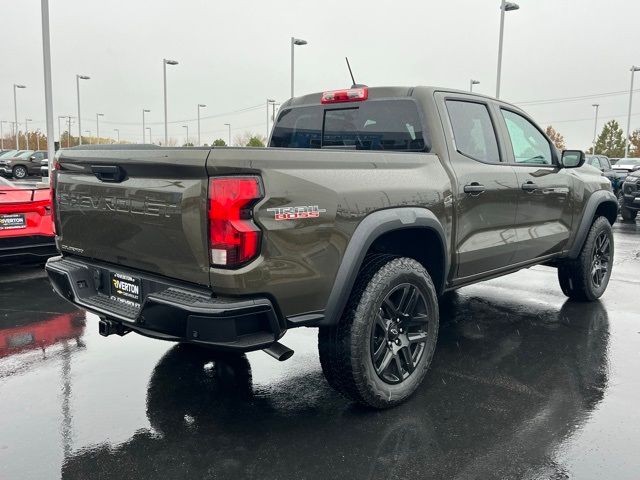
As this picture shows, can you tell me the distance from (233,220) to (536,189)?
2.99m

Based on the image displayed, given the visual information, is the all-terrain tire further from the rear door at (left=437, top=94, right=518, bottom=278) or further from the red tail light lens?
the red tail light lens

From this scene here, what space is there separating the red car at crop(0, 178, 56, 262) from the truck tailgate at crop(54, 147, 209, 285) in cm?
327

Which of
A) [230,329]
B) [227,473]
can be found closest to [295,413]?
[227,473]

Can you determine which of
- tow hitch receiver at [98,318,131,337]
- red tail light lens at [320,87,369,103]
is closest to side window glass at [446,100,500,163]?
red tail light lens at [320,87,369,103]

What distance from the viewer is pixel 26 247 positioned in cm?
644

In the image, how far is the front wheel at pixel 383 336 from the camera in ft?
10.4

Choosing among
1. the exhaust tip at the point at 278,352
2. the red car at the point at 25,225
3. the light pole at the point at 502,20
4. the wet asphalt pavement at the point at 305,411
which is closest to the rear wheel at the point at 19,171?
the light pole at the point at 502,20

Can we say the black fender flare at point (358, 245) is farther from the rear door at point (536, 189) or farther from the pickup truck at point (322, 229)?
the rear door at point (536, 189)

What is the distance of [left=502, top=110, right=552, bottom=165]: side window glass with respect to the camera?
15.4 ft

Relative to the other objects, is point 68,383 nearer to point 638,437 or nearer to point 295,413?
point 295,413

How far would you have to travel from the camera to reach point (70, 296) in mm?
3400

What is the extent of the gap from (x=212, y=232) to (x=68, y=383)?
1.87m

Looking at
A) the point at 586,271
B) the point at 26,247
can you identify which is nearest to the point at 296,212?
the point at 586,271

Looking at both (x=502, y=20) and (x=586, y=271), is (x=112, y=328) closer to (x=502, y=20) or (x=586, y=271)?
(x=586, y=271)
